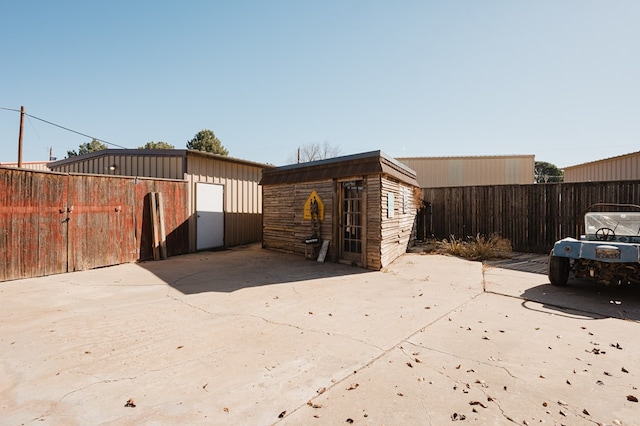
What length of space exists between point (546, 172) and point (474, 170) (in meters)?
26.6

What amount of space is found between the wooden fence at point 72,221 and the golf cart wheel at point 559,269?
9.93 metres

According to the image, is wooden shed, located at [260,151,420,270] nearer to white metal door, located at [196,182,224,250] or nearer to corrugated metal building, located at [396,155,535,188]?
white metal door, located at [196,182,224,250]

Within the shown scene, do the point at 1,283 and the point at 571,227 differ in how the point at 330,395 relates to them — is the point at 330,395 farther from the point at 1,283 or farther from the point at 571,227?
the point at 571,227

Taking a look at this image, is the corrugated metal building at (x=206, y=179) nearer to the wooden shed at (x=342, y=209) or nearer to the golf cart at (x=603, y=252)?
the wooden shed at (x=342, y=209)

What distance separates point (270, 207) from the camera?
1084 cm

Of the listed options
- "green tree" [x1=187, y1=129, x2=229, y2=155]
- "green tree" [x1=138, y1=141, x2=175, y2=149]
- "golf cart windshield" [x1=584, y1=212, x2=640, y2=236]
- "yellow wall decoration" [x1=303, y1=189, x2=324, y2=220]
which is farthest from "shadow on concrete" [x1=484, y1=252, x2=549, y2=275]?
"green tree" [x1=138, y1=141, x2=175, y2=149]

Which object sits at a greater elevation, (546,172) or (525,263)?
(546,172)

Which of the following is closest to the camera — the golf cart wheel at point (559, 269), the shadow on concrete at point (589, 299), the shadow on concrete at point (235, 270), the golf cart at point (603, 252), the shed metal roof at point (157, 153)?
the shadow on concrete at point (589, 299)

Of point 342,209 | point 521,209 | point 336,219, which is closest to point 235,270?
point 336,219

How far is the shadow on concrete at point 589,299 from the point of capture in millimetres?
4574

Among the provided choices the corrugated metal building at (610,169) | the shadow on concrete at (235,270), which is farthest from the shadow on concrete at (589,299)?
the corrugated metal building at (610,169)

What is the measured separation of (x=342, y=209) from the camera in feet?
28.5

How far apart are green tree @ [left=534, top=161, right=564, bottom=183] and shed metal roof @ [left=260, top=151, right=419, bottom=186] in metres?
36.7

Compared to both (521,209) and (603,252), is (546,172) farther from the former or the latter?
(603,252)
